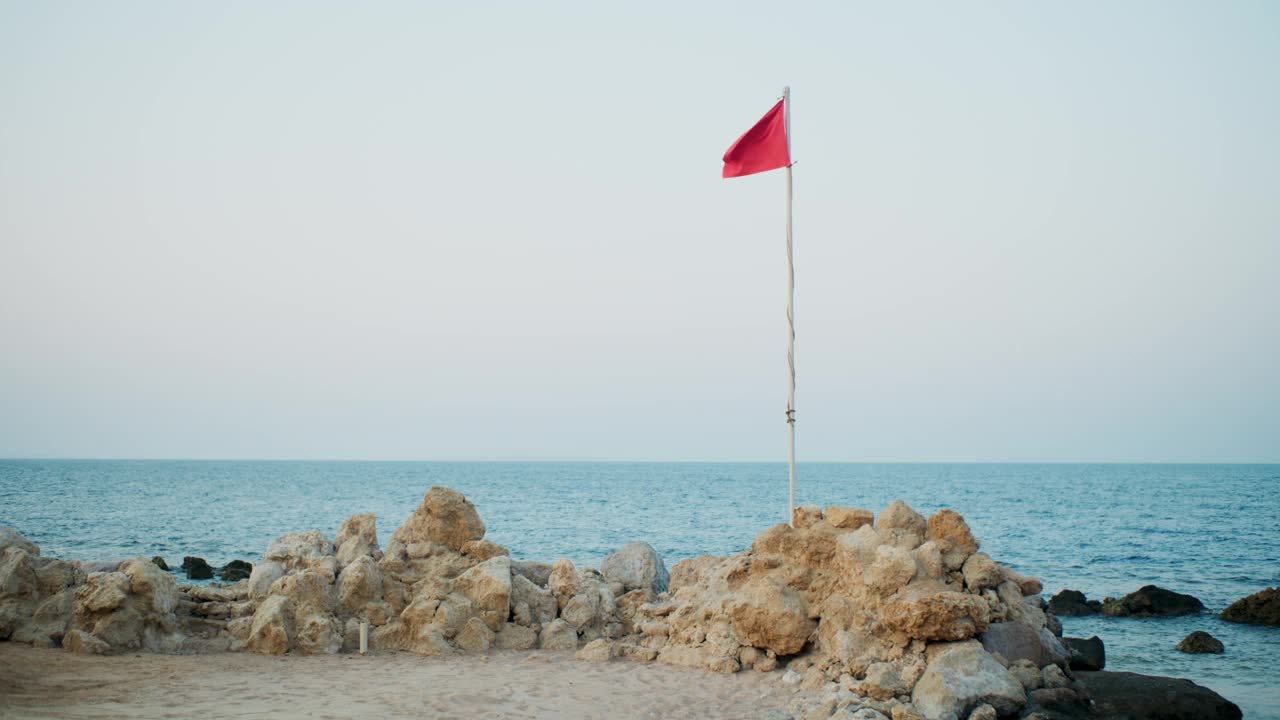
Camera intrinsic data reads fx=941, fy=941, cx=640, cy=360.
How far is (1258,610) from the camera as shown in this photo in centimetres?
1952

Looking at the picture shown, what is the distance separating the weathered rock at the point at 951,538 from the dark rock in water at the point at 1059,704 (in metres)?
2.00

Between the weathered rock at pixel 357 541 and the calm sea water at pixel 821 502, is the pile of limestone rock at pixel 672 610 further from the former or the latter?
the calm sea water at pixel 821 502

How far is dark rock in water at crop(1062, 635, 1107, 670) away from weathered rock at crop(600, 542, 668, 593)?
6.53 metres

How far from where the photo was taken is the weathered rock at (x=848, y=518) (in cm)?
1337

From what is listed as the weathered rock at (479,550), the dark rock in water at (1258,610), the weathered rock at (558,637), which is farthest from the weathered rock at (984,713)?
the dark rock in water at (1258,610)

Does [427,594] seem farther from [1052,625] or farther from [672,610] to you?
[1052,625]

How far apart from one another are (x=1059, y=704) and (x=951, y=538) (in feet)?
8.50

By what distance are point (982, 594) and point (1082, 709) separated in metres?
1.77

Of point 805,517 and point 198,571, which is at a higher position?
point 805,517

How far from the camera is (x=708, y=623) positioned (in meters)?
13.2

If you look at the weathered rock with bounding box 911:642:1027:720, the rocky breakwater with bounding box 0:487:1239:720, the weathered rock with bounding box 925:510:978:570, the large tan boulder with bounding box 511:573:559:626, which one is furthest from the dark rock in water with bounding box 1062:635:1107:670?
the large tan boulder with bounding box 511:573:559:626

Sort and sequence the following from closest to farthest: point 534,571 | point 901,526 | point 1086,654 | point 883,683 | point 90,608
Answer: point 883,683 → point 90,608 → point 901,526 → point 1086,654 → point 534,571

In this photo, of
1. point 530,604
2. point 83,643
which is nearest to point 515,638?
point 530,604

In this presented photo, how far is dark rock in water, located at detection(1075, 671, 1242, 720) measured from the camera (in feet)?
36.2
